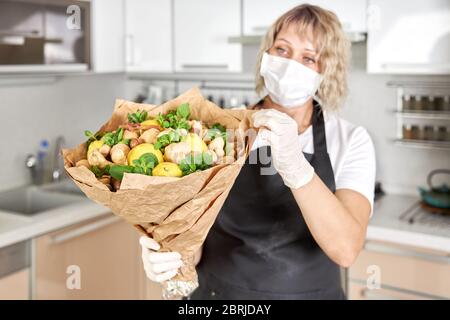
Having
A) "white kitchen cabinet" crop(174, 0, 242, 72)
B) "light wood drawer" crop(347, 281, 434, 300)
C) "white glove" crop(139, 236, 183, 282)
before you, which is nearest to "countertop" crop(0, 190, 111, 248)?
"white kitchen cabinet" crop(174, 0, 242, 72)

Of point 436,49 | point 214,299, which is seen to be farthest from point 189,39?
A: point 214,299

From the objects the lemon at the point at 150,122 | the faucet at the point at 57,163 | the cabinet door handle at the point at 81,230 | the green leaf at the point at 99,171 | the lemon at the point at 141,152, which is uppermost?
the lemon at the point at 150,122

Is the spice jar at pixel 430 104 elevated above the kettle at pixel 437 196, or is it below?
above

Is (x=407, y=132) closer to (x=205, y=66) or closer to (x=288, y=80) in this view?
(x=205, y=66)

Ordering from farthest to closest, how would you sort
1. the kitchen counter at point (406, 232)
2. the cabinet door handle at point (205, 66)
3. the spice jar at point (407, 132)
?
the cabinet door handle at point (205, 66)
the spice jar at point (407, 132)
the kitchen counter at point (406, 232)

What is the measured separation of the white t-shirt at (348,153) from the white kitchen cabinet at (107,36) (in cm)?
137

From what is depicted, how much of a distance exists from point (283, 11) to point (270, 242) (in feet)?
3.85

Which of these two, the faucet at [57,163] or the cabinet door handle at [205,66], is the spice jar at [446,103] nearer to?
the cabinet door handle at [205,66]

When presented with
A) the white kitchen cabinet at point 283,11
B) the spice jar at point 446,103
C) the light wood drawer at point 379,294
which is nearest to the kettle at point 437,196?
the spice jar at point 446,103

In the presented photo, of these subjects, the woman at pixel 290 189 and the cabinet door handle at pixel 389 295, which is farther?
the cabinet door handle at pixel 389 295

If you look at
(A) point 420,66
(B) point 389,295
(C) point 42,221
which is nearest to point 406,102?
(A) point 420,66

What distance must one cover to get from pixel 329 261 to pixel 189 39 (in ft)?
4.59

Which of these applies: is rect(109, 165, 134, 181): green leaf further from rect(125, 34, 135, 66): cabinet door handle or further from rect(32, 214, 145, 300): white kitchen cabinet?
rect(125, 34, 135, 66): cabinet door handle

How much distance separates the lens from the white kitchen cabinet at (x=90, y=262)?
2.06 meters
